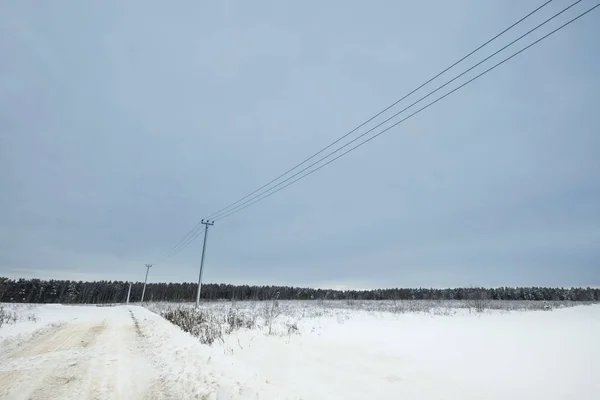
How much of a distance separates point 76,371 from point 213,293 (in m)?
119

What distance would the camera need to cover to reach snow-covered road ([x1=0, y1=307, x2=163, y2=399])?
5504mm

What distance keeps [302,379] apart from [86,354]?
21.7 feet

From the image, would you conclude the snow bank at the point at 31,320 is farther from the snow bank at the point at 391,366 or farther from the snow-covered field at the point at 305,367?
the snow bank at the point at 391,366

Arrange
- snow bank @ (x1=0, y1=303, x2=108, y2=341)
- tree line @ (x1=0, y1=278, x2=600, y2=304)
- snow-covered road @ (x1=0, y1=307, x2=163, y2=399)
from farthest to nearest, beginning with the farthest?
tree line @ (x1=0, y1=278, x2=600, y2=304) → snow bank @ (x1=0, y1=303, x2=108, y2=341) → snow-covered road @ (x1=0, y1=307, x2=163, y2=399)

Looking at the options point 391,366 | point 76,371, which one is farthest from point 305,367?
point 76,371

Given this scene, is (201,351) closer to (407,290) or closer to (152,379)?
(152,379)

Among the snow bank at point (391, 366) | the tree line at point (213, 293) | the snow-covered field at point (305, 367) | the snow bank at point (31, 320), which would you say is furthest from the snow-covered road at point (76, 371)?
the tree line at point (213, 293)

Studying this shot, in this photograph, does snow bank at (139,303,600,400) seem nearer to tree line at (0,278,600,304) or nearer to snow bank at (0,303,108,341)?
snow bank at (0,303,108,341)

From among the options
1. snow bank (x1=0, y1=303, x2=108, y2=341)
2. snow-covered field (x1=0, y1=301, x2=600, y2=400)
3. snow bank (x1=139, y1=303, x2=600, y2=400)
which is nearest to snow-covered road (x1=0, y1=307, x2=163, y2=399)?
snow-covered field (x1=0, y1=301, x2=600, y2=400)

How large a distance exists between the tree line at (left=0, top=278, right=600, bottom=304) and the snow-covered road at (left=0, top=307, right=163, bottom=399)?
269ft

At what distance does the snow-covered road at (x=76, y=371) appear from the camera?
550 centimetres

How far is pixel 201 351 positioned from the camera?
8.29 meters

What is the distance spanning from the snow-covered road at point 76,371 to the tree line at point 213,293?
82.1m

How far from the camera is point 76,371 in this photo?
269 inches
